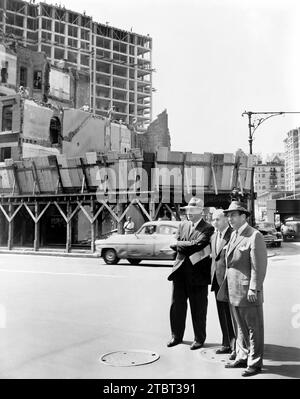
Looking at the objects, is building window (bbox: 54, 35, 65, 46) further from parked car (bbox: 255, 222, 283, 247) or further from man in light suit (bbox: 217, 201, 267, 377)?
man in light suit (bbox: 217, 201, 267, 377)

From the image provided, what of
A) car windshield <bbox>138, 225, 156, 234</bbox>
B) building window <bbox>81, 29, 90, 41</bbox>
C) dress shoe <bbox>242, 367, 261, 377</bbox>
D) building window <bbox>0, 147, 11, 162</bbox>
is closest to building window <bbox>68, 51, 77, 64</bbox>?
building window <bbox>81, 29, 90, 41</bbox>

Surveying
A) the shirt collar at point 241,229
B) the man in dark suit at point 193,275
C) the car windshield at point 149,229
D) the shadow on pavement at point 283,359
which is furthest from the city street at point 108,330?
the car windshield at point 149,229

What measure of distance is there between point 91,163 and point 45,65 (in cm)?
2657

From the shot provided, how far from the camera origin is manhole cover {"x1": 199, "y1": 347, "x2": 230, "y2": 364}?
16.7 feet

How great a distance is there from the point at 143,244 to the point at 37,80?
32.5 metres

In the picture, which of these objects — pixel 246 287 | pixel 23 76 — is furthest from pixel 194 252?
pixel 23 76

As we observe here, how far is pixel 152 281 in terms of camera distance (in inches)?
457

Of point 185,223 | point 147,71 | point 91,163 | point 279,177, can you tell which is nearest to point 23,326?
point 185,223

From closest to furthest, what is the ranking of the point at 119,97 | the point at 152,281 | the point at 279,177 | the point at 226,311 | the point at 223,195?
the point at 226,311
the point at 152,281
the point at 223,195
the point at 279,177
the point at 119,97

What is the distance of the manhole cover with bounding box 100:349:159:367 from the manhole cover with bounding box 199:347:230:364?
587mm

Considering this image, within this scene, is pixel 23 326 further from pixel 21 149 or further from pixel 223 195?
pixel 21 149

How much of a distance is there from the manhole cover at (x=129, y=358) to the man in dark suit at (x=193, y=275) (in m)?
0.50

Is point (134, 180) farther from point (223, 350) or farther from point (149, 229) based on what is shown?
point (223, 350)

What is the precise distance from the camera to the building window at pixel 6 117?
3312cm
